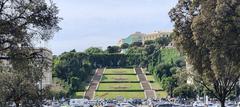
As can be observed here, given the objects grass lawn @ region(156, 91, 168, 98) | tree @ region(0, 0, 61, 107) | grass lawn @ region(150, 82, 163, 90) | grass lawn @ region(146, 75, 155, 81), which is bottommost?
grass lawn @ region(156, 91, 168, 98)

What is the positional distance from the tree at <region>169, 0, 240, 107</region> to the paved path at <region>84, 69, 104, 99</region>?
Answer: 10624 centimetres

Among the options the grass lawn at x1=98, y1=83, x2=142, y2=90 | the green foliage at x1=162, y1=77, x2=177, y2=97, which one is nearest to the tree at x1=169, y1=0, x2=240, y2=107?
the green foliage at x1=162, y1=77, x2=177, y2=97

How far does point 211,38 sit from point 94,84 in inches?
5359

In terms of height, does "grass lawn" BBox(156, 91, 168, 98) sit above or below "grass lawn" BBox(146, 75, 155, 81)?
below

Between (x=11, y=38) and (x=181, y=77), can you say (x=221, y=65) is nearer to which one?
(x=181, y=77)

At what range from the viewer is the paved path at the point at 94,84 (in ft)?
474

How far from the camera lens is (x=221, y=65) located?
2897 centimetres

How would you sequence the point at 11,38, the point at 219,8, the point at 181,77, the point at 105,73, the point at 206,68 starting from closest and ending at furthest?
the point at 11,38
the point at 219,8
the point at 206,68
the point at 181,77
the point at 105,73

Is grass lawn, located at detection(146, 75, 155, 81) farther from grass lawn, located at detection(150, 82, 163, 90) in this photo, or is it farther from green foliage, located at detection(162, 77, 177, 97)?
green foliage, located at detection(162, 77, 177, 97)

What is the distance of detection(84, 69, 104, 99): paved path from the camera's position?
14455 centimetres

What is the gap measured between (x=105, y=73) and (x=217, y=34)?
528 feet

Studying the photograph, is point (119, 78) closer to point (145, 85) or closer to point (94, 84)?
point (94, 84)

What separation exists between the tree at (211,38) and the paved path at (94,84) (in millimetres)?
106241

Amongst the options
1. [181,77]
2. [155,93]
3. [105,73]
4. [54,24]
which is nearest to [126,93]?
[155,93]
